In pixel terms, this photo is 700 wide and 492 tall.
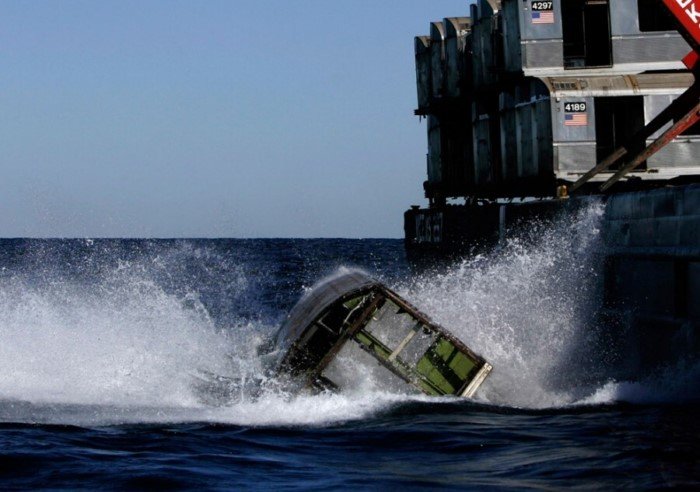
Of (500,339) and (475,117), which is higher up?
(475,117)

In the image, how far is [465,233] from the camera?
83.4 ft

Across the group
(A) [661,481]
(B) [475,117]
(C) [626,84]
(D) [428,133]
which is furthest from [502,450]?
(D) [428,133]

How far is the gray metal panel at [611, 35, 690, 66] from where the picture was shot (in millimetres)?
24516

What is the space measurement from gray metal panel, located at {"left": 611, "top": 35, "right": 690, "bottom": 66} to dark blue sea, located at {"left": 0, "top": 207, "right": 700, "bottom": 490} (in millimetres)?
6536

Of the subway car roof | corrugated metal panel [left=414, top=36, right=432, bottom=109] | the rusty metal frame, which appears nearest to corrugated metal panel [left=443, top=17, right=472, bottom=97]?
corrugated metal panel [left=414, top=36, right=432, bottom=109]

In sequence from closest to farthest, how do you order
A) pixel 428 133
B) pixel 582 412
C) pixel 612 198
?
pixel 582 412, pixel 612 198, pixel 428 133

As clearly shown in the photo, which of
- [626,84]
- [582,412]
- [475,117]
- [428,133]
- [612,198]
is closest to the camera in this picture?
[582,412]

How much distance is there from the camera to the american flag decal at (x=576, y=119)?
23.6m

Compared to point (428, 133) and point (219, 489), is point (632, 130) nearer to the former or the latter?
point (428, 133)

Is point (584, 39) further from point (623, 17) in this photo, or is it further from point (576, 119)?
point (576, 119)

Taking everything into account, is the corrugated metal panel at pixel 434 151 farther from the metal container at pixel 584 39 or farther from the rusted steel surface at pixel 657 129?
the rusted steel surface at pixel 657 129

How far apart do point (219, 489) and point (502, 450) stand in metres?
2.90

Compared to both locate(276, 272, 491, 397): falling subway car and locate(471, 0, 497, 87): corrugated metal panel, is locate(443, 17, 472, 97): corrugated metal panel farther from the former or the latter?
locate(276, 272, 491, 397): falling subway car

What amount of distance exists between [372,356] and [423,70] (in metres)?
22.3
